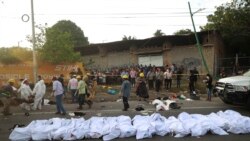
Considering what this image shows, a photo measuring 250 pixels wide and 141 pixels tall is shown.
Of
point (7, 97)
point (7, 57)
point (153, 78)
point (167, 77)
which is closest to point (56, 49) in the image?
point (7, 57)

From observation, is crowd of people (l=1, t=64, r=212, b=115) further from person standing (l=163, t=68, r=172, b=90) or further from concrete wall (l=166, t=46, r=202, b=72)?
concrete wall (l=166, t=46, r=202, b=72)

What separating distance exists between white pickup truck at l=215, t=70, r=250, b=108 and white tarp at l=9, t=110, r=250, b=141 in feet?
12.4

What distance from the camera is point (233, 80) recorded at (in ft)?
51.3

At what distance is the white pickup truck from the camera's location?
14914 mm

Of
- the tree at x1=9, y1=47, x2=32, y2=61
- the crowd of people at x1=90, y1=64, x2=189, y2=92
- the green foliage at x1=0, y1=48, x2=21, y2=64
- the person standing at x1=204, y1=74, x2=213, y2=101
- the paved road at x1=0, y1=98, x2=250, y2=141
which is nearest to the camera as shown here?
the paved road at x1=0, y1=98, x2=250, y2=141

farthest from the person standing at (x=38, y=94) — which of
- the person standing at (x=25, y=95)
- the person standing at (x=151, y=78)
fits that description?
the person standing at (x=151, y=78)

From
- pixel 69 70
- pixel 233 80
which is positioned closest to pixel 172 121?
pixel 233 80

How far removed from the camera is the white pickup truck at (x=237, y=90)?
48.9 ft

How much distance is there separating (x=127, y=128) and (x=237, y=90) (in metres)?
6.68

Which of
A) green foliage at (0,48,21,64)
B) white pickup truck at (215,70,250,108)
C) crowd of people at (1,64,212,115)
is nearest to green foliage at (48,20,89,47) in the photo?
green foliage at (0,48,21,64)

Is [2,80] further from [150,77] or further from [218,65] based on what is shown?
[218,65]

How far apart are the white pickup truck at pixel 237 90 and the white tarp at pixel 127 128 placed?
3769 millimetres

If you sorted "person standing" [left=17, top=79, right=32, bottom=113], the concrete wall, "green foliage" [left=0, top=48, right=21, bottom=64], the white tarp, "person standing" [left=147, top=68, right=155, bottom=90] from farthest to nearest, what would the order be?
the concrete wall → "green foliage" [left=0, top=48, right=21, bottom=64] → "person standing" [left=147, top=68, right=155, bottom=90] → "person standing" [left=17, top=79, right=32, bottom=113] → the white tarp

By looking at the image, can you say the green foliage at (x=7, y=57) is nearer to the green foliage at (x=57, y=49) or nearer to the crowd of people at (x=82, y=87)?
the green foliage at (x=57, y=49)
